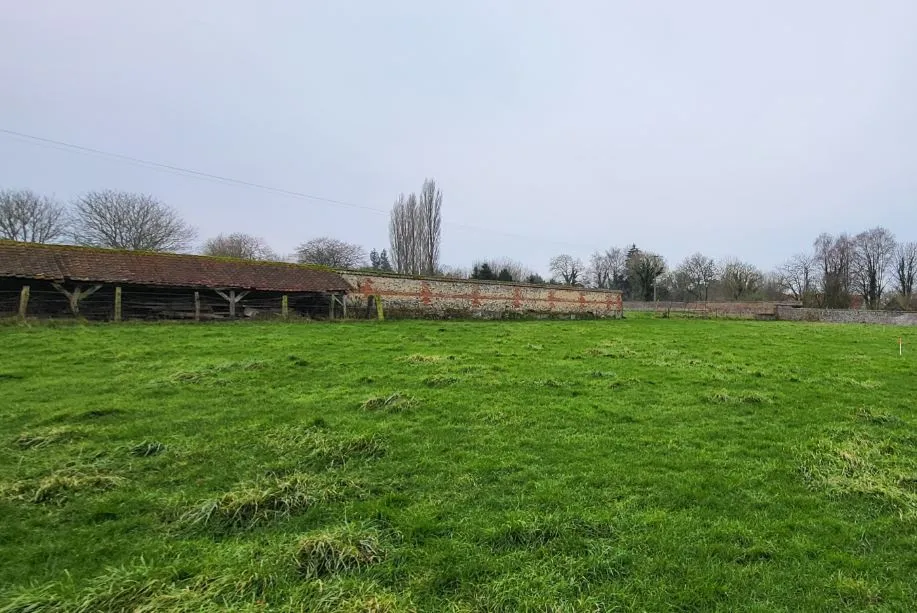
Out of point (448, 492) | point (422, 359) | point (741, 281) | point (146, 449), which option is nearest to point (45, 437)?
point (146, 449)

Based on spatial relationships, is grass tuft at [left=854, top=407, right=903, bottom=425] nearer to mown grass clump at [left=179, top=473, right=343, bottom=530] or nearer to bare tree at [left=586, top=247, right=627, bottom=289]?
mown grass clump at [left=179, top=473, right=343, bottom=530]

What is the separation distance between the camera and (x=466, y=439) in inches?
238

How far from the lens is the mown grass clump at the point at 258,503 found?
397cm

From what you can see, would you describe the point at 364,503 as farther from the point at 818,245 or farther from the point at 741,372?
the point at 818,245

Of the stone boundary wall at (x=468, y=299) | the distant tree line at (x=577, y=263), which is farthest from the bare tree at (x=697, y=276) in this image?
the stone boundary wall at (x=468, y=299)

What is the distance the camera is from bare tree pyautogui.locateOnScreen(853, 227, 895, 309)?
5659cm

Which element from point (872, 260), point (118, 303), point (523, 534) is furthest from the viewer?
point (872, 260)

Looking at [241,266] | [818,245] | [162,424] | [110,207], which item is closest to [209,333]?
[241,266]

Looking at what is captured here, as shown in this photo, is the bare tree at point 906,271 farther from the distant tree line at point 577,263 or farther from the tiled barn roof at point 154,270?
the tiled barn roof at point 154,270

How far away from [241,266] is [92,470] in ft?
61.9

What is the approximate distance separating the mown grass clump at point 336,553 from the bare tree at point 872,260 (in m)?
72.4

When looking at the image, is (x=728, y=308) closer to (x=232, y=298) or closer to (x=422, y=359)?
(x=422, y=359)

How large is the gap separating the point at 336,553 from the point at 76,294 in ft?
63.5

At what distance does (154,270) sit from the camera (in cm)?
1938
